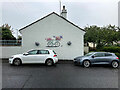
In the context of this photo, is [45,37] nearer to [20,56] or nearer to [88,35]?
[20,56]

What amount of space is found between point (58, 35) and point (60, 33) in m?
0.37

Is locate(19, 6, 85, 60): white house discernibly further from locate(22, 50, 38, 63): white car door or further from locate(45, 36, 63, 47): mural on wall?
locate(22, 50, 38, 63): white car door

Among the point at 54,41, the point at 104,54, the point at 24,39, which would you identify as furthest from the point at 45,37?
the point at 104,54

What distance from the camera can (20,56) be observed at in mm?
7332

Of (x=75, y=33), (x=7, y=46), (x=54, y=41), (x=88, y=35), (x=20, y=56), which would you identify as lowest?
(x=20, y=56)

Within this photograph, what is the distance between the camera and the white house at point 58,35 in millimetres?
10266

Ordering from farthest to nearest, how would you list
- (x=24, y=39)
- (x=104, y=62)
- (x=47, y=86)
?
(x=24, y=39)
(x=104, y=62)
(x=47, y=86)

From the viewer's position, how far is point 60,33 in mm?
10320

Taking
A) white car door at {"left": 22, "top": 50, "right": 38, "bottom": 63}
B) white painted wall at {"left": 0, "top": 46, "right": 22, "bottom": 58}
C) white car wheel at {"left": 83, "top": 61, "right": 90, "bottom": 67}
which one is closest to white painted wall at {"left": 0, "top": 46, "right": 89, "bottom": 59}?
white painted wall at {"left": 0, "top": 46, "right": 22, "bottom": 58}

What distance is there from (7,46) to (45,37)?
5.03 m

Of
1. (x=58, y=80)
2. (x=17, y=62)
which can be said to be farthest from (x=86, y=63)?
(x=17, y=62)

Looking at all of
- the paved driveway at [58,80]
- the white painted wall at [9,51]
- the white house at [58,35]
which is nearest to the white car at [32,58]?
the paved driveway at [58,80]

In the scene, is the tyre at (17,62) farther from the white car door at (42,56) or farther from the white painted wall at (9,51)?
the white painted wall at (9,51)

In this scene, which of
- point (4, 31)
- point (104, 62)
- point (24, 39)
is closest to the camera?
point (104, 62)
